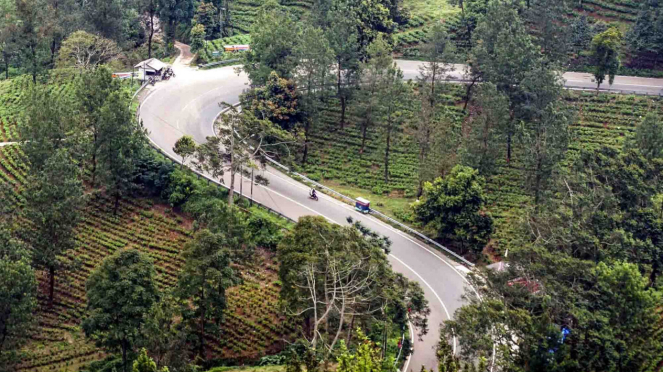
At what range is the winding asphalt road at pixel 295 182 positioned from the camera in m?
56.4

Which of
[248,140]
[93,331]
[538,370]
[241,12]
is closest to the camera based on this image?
[538,370]

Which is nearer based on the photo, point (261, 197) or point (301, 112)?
point (261, 197)

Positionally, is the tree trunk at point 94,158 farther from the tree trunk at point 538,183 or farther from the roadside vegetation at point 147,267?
the tree trunk at point 538,183

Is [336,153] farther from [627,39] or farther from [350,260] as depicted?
[627,39]

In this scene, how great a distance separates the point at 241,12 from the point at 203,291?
2243 inches

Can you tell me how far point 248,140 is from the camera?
6262 cm

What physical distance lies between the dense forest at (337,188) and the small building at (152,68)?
12.8 ft

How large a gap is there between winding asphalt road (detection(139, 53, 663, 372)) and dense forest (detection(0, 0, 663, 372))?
1856mm

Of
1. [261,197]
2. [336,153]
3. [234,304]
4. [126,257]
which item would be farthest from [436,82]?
[126,257]

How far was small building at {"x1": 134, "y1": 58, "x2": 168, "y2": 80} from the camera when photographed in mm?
83438

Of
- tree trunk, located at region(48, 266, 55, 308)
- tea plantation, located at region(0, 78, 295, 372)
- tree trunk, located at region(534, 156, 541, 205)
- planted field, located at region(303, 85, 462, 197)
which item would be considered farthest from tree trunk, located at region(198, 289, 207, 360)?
tree trunk, located at region(534, 156, 541, 205)

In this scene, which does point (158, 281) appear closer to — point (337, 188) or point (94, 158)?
point (94, 158)

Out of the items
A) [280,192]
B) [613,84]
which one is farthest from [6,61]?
[613,84]

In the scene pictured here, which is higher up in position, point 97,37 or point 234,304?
point 97,37
